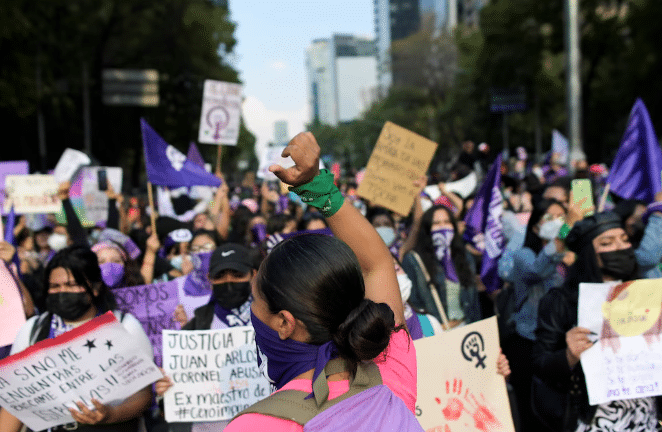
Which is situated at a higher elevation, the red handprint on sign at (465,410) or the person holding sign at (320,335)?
the person holding sign at (320,335)

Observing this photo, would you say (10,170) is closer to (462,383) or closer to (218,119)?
(218,119)

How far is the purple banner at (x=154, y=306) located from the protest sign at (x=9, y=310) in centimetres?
67

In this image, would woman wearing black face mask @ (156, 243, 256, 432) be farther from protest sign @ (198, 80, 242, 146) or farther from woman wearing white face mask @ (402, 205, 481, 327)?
protest sign @ (198, 80, 242, 146)

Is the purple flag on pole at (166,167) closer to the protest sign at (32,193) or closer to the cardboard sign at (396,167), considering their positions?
the protest sign at (32,193)

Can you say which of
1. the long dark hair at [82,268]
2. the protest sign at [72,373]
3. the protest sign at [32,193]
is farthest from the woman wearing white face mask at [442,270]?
the protest sign at [32,193]

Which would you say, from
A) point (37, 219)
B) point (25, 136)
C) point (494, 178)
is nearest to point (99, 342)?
point (494, 178)

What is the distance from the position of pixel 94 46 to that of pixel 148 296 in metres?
25.8

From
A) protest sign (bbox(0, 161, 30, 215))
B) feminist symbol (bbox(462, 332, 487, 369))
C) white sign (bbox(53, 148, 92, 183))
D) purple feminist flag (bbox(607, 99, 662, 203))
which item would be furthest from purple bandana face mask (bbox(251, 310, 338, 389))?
white sign (bbox(53, 148, 92, 183))

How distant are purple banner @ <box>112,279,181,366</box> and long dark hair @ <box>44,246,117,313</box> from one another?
25.9 inches

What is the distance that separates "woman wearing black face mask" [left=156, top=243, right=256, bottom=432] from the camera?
12.0ft

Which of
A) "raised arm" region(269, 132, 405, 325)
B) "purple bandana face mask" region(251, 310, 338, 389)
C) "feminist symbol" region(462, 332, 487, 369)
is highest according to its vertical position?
"raised arm" region(269, 132, 405, 325)

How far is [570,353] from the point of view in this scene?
3119 millimetres

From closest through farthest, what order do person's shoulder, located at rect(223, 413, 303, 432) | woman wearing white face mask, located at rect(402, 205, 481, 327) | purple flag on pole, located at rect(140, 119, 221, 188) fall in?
person's shoulder, located at rect(223, 413, 303, 432)
woman wearing white face mask, located at rect(402, 205, 481, 327)
purple flag on pole, located at rect(140, 119, 221, 188)

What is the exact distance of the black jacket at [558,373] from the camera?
318cm
